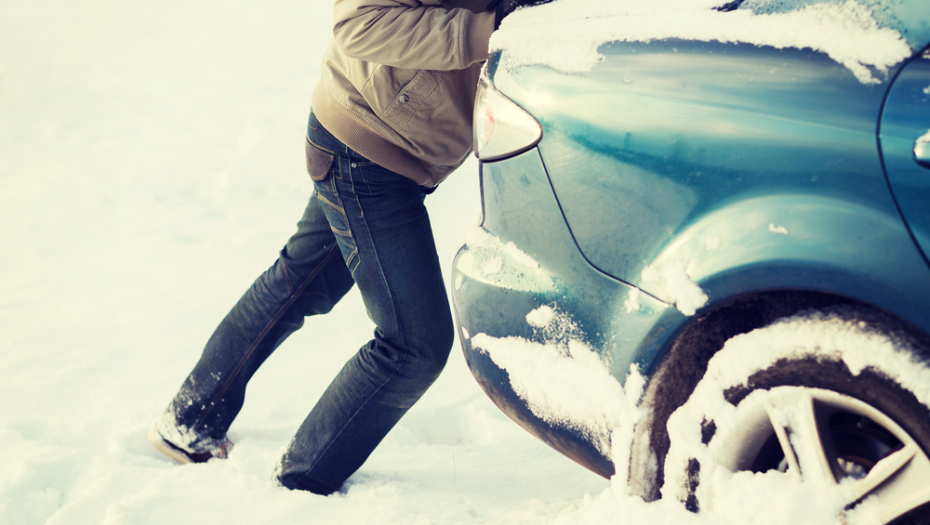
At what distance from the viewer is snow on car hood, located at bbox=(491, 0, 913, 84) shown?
0.95 metres

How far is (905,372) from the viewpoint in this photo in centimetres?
91

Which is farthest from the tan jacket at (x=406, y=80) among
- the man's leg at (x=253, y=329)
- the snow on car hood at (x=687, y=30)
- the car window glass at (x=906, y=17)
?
the car window glass at (x=906, y=17)

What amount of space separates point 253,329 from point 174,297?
157 centimetres

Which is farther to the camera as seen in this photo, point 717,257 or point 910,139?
point 717,257

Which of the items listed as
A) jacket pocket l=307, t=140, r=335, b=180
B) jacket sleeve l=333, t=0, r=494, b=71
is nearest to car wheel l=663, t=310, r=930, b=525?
jacket sleeve l=333, t=0, r=494, b=71

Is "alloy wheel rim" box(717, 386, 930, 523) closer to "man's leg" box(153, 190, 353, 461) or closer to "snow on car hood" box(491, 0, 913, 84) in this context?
"snow on car hood" box(491, 0, 913, 84)

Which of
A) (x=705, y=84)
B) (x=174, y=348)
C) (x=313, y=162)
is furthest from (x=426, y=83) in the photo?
(x=174, y=348)

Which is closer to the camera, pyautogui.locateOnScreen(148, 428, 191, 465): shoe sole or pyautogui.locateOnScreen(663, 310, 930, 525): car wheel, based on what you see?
pyautogui.locateOnScreen(663, 310, 930, 525): car wheel

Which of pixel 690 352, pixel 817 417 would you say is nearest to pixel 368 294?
pixel 690 352

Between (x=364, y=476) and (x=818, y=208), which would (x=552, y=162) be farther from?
(x=364, y=476)

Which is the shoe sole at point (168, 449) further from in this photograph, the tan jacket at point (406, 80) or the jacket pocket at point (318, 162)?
the tan jacket at point (406, 80)

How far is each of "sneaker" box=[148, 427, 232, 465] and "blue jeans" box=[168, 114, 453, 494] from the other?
43cm

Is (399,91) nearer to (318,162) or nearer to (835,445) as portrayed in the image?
(318,162)

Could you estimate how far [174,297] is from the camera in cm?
330
